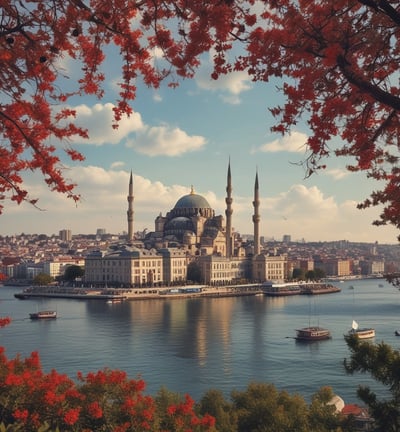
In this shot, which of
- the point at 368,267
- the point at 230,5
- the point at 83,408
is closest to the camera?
the point at 230,5

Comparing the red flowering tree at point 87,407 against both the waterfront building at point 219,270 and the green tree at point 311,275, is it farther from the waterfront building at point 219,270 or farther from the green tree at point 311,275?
the green tree at point 311,275

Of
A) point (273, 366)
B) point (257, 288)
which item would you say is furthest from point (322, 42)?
point (257, 288)

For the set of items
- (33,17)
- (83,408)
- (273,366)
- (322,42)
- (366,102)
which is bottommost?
(273,366)

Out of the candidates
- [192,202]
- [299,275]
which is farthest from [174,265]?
[299,275]

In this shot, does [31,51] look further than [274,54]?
Yes

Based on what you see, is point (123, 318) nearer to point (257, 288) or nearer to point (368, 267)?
point (257, 288)

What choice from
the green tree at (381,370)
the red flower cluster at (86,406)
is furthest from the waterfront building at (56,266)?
the green tree at (381,370)

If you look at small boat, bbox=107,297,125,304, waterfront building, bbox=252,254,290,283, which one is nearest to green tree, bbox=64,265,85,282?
small boat, bbox=107,297,125,304

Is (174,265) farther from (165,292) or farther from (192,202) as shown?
(192,202)
